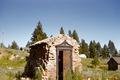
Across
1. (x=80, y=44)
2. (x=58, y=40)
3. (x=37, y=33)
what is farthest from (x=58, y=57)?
(x=80, y=44)

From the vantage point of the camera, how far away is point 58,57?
25.6m

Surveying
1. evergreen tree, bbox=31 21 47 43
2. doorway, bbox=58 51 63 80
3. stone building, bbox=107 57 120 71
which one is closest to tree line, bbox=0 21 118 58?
evergreen tree, bbox=31 21 47 43

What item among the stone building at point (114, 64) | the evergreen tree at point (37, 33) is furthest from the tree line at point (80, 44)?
the stone building at point (114, 64)

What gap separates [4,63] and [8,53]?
14.6 ft

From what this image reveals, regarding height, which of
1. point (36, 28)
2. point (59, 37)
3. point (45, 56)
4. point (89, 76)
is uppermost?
point (36, 28)

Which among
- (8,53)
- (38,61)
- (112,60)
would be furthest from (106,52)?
(38,61)

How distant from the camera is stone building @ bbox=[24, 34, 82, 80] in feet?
82.4

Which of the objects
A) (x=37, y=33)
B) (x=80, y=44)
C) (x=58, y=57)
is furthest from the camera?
(x=80, y=44)

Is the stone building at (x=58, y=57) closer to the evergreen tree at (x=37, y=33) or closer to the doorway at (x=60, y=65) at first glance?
the doorway at (x=60, y=65)

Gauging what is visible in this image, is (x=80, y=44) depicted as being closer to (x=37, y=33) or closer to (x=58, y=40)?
(x=37, y=33)

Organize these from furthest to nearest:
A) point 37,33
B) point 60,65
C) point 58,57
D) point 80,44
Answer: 1. point 80,44
2. point 37,33
3. point 60,65
4. point 58,57

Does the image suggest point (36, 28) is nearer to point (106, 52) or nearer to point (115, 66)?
point (115, 66)

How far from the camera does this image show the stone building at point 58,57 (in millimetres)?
25109

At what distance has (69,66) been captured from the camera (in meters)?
25.8
